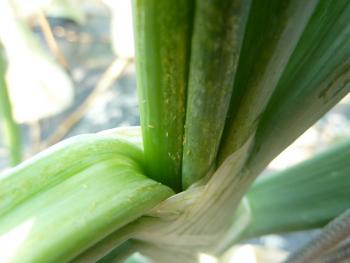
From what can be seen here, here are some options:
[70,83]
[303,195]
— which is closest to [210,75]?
[303,195]

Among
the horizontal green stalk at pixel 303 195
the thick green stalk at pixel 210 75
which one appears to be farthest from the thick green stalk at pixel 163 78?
the horizontal green stalk at pixel 303 195

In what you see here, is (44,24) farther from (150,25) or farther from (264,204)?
(150,25)

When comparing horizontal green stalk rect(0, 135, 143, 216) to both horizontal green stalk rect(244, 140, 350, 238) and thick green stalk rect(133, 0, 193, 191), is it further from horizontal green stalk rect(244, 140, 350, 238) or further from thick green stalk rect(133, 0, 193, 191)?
horizontal green stalk rect(244, 140, 350, 238)

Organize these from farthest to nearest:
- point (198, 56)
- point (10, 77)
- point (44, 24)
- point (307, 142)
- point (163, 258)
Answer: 1. point (307, 142)
2. point (44, 24)
3. point (10, 77)
4. point (163, 258)
5. point (198, 56)

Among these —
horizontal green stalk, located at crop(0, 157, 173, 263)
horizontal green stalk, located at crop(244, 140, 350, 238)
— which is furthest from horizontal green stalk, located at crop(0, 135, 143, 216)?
horizontal green stalk, located at crop(244, 140, 350, 238)

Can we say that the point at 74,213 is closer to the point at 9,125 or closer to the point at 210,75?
the point at 210,75

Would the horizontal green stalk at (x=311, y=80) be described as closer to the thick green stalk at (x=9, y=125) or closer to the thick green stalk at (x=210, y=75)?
the thick green stalk at (x=210, y=75)

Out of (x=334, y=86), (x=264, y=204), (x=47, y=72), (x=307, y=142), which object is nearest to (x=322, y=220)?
(x=264, y=204)
